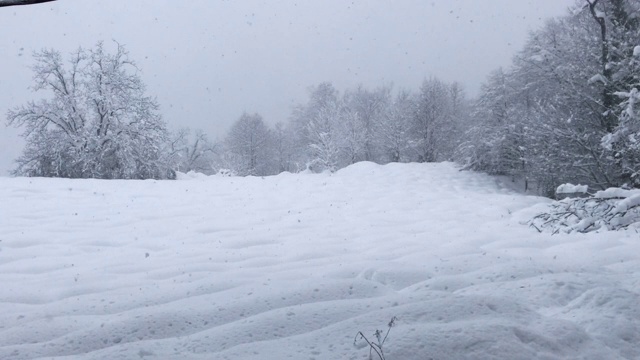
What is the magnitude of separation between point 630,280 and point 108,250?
6.23 m

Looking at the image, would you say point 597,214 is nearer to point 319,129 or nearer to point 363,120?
point 319,129

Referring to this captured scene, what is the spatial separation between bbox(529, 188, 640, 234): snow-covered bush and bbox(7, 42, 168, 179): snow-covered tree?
21650mm

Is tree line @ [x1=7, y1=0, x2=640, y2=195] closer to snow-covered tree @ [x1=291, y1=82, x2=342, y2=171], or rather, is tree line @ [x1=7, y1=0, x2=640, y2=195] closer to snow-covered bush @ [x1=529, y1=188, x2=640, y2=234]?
snow-covered tree @ [x1=291, y1=82, x2=342, y2=171]

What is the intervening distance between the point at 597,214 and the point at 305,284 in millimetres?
5202

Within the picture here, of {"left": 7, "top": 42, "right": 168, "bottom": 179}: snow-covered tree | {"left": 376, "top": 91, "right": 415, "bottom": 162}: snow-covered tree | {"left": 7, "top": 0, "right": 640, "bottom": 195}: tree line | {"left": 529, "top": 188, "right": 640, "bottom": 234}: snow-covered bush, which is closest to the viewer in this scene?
{"left": 529, "top": 188, "right": 640, "bottom": 234}: snow-covered bush

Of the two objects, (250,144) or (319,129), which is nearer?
(319,129)

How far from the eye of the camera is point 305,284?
3.81m

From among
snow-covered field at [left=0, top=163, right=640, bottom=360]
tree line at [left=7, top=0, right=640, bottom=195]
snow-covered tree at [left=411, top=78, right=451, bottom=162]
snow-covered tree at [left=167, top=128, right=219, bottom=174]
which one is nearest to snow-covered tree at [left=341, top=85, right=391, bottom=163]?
tree line at [left=7, top=0, right=640, bottom=195]

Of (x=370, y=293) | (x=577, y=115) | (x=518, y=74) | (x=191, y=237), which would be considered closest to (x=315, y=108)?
(x=518, y=74)

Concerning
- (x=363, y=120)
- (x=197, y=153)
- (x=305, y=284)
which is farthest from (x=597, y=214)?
(x=197, y=153)

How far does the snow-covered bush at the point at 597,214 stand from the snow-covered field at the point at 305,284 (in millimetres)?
410

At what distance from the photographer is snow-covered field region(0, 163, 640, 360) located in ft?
8.55

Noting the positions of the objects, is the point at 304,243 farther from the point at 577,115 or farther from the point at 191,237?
the point at 577,115

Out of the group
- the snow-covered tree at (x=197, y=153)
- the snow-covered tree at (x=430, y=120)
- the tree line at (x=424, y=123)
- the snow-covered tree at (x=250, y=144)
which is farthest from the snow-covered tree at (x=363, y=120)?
the snow-covered tree at (x=197, y=153)
